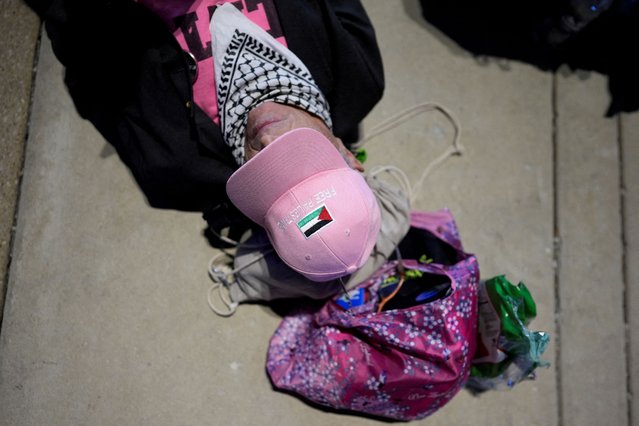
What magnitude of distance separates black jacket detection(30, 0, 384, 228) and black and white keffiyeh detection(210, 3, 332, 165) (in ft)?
0.31

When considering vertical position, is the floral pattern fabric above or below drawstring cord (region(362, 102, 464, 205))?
below

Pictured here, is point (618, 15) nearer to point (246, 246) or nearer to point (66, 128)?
point (246, 246)

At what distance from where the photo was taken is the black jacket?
1.54 m

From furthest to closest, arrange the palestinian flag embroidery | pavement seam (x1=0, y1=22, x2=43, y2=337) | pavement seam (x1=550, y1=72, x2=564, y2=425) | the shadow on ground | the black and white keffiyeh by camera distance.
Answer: the shadow on ground
pavement seam (x1=550, y1=72, x2=564, y2=425)
pavement seam (x1=0, y1=22, x2=43, y2=337)
the black and white keffiyeh
the palestinian flag embroidery

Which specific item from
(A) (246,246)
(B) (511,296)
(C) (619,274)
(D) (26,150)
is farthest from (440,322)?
(D) (26,150)

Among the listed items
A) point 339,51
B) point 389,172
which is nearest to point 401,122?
point 389,172

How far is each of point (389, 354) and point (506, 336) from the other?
339 millimetres

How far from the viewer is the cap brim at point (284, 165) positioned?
1.23 metres

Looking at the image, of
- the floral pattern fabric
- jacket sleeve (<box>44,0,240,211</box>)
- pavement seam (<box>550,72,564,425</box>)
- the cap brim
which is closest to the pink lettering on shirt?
jacket sleeve (<box>44,0,240,211</box>)

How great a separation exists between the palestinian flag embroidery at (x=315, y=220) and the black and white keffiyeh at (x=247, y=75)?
304mm

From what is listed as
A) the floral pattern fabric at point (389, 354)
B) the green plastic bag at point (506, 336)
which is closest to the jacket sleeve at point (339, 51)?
the floral pattern fabric at point (389, 354)

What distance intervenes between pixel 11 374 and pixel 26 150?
0.72 m

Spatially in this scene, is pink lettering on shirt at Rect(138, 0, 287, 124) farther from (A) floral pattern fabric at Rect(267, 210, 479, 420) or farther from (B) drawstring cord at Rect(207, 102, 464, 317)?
(A) floral pattern fabric at Rect(267, 210, 479, 420)

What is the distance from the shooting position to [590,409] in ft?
6.31
